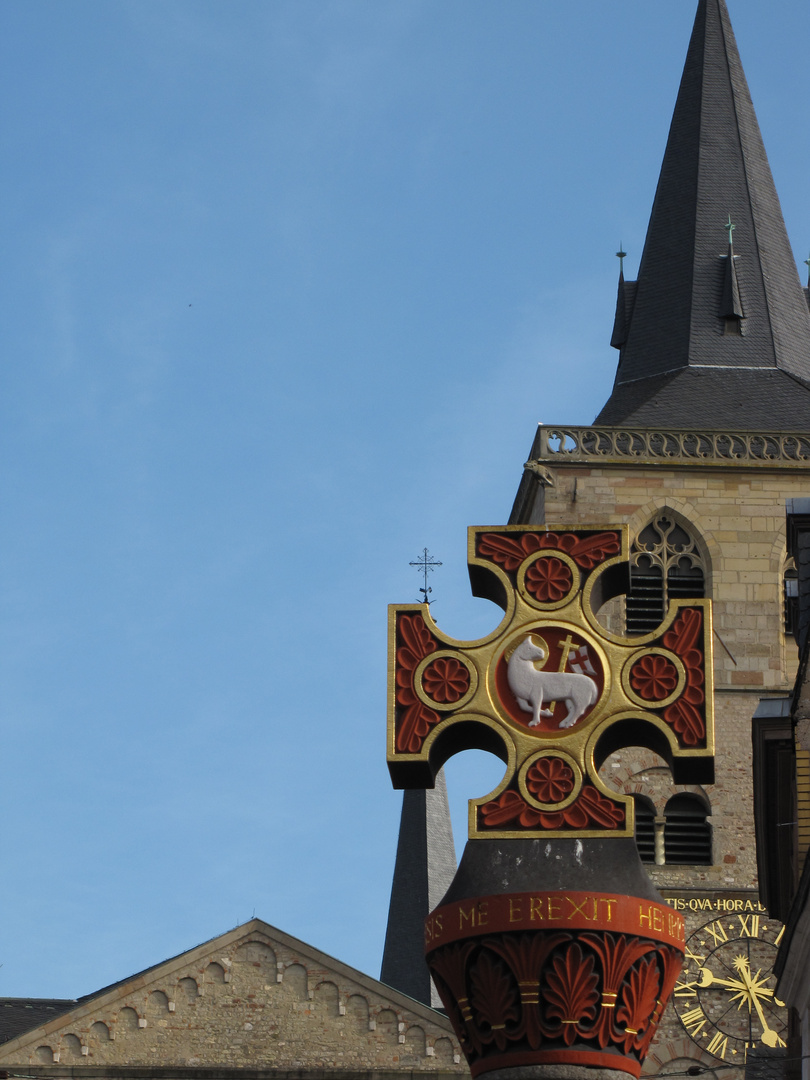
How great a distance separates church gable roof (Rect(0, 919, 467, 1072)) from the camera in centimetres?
3991

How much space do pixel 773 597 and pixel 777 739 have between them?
18850mm

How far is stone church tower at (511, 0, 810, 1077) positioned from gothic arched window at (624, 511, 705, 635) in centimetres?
4

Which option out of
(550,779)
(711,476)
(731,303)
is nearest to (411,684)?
(550,779)

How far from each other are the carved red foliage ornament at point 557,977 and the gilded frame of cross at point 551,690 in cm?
54

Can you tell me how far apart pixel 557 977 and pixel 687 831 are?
1112 inches

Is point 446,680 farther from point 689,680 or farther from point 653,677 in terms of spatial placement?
point 689,680

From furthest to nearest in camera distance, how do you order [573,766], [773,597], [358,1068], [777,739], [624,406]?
[624,406] → [773,597] → [358,1068] → [777,739] → [573,766]

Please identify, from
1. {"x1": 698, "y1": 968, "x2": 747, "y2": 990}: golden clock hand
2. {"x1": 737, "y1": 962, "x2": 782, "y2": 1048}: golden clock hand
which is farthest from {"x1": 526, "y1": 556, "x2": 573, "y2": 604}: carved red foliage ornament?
{"x1": 698, "y1": 968, "x2": 747, "y2": 990}: golden clock hand

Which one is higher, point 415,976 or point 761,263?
point 761,263

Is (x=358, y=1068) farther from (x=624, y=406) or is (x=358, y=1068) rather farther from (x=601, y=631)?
(x=601, y=631)

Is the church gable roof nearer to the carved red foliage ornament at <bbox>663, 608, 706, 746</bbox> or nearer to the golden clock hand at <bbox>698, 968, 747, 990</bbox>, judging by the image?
the golden clock hand at <bbox>698, 968, 747, 990</bbox>

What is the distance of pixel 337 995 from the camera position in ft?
133

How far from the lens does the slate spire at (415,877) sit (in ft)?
192

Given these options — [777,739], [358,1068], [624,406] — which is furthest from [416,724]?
[624,406]
